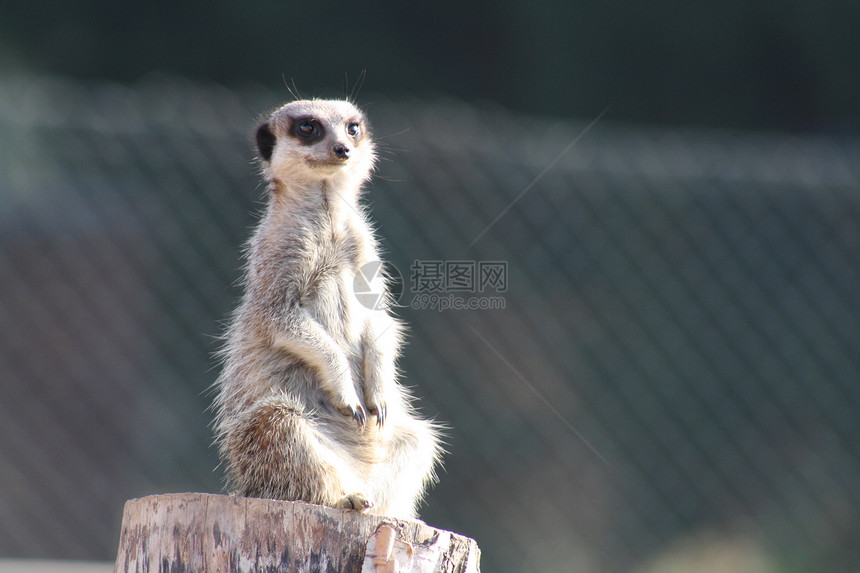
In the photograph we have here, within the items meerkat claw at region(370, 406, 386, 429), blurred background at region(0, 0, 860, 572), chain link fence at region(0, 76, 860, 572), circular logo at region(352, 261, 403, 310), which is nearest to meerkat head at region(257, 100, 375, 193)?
circular logo at region(352, 261, 403, 310)

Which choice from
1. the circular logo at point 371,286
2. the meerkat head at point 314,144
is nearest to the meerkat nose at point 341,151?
the meerkat head at point 314,144

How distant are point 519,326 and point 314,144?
2.61m

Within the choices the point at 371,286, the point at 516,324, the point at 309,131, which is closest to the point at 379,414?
the point at 371,286

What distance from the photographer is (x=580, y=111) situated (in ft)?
28.5

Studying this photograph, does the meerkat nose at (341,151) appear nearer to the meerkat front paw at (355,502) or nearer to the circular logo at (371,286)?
the circular logo at (371,286)

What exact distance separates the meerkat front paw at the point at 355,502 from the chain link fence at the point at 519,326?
7.57 feet

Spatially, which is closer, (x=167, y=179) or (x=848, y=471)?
(x=167, y=179)

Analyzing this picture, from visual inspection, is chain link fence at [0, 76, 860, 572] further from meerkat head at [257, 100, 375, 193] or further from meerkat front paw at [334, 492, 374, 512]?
meerkat front paw at [334, 492, 374, 512]

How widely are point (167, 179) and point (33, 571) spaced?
177 cm

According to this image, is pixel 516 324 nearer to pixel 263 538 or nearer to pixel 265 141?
pixel 265 141

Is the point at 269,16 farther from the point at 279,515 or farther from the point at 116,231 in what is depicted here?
the point at 279,515

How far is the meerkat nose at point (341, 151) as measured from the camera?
9.71 ft

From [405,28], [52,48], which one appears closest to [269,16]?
[405,28]

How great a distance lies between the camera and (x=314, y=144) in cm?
303
